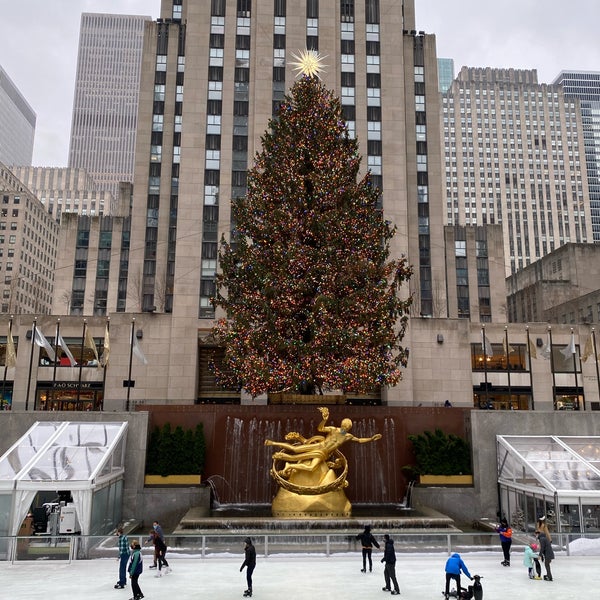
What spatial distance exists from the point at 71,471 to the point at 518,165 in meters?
141

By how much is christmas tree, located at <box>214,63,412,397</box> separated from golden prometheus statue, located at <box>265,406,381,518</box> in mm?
5816

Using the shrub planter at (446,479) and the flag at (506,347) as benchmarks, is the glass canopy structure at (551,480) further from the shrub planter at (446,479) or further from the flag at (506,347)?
the flag at (506,347)

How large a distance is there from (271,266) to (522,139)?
133m

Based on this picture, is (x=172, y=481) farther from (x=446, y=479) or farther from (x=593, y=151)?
(x=593, y=151)

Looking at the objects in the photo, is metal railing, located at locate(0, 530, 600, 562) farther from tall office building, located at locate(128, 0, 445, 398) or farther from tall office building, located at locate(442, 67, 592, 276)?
tall office building, located at locate(442, 67, 592, 276)

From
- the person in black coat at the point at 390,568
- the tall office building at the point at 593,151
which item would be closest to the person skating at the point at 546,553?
the person in black coat at the point at 390,568

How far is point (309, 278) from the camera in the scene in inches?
1208

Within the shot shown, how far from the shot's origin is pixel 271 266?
3141 cm

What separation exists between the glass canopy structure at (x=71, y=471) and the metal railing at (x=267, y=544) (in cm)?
121

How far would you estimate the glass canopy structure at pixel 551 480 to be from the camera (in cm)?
2200

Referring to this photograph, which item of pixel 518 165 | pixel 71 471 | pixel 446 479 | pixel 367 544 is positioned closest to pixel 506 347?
pixel 446 479

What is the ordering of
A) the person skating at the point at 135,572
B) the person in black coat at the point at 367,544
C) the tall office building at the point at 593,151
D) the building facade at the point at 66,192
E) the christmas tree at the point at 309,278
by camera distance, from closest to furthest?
the person skating at the point at 135,572
the person in black coat at the point at 367,544
the christmas tree at the point at 309,278
the tall office building at the point at 593,151
the building facade at the point at 66,192

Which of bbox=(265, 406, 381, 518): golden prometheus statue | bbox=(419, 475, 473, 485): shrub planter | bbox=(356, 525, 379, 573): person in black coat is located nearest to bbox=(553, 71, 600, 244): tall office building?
bbox=(419, 475, 473, 485): shrub planter

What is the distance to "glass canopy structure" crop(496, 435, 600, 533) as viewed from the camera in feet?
72.2
